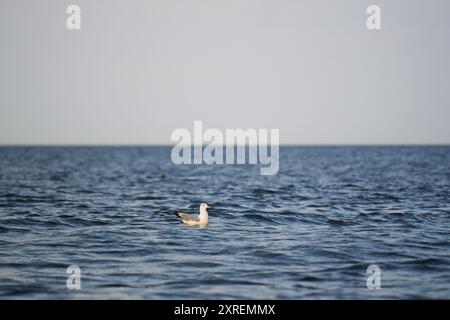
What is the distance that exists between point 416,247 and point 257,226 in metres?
6.80

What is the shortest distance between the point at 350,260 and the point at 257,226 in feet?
23.7

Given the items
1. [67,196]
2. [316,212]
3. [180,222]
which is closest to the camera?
[180,222]

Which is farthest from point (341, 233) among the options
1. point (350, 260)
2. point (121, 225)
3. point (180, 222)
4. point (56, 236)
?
point (56, 236)

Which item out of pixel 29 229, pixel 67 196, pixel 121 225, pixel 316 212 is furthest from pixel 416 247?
pixel 67 196

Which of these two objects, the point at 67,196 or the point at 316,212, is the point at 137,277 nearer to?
the point at 316,212

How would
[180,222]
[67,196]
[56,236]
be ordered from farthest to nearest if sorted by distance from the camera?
[67,196]
[180,222]
[56,236]

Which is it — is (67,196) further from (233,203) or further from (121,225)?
(121,225)

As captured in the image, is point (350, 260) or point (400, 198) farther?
point (400, 198)

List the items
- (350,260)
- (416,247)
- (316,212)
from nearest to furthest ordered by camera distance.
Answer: (350,260), (416,247), (316,212)

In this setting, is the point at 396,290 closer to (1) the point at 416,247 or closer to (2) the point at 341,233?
(1) the point at 416,247

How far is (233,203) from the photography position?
31.7 meters

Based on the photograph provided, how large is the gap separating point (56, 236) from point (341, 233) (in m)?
9.88

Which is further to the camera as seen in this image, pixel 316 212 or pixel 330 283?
pixel 316 212

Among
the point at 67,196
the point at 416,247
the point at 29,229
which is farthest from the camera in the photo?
the point at 67,196
